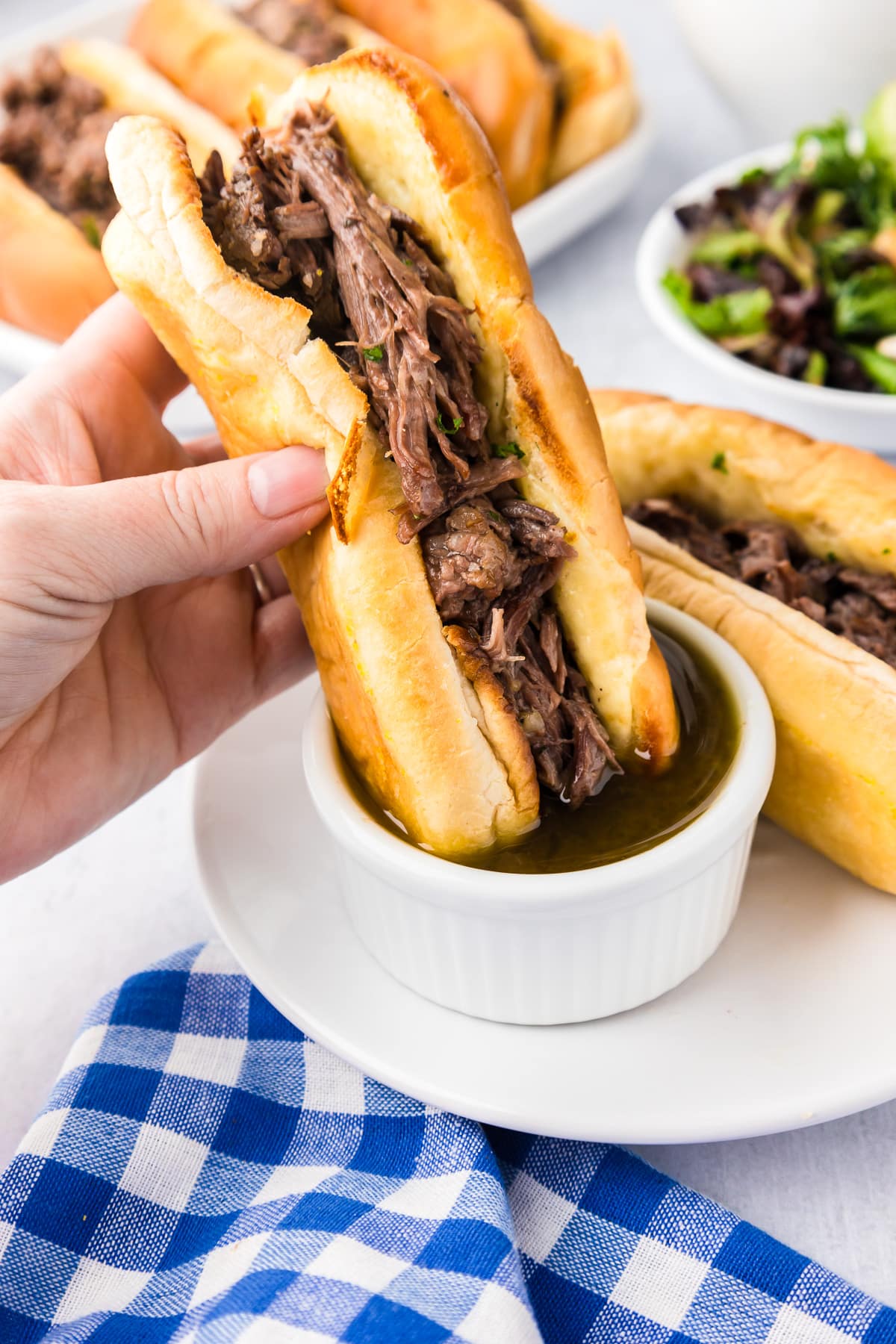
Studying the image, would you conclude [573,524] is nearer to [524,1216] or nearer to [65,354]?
[524,1216]

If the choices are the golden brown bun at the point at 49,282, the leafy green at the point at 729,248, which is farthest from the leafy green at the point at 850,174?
the golden brown bun at the point at 49,282

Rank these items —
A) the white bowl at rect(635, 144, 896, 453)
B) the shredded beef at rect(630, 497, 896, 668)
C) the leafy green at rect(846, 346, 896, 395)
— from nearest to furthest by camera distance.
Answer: the shredded beef at rect(630, 497, 896, 668) < the white bowl at rect(635, 144, 896, 453) < the leafy green at rect(846, 346, 896, 395)

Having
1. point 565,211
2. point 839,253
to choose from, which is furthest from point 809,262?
Result: point 565,211

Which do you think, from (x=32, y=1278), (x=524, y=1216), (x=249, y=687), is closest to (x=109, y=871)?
(x=249, y=687)

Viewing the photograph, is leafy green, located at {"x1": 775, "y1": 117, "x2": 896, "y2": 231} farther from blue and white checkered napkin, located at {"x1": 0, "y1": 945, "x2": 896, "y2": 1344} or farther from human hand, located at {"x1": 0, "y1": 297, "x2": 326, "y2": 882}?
blue and white checkered napkin, located at {"x1": 0, "y1": 945, "x2": 896, "y2": 1344}

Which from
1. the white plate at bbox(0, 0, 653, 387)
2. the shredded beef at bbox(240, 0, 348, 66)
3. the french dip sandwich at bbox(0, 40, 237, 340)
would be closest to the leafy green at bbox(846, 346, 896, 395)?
the white plate at bbox(0, 0, 653, 387)

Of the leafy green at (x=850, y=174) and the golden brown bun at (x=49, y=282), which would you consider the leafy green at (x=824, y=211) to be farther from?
the golden brown bun at (x=49, y=282)
